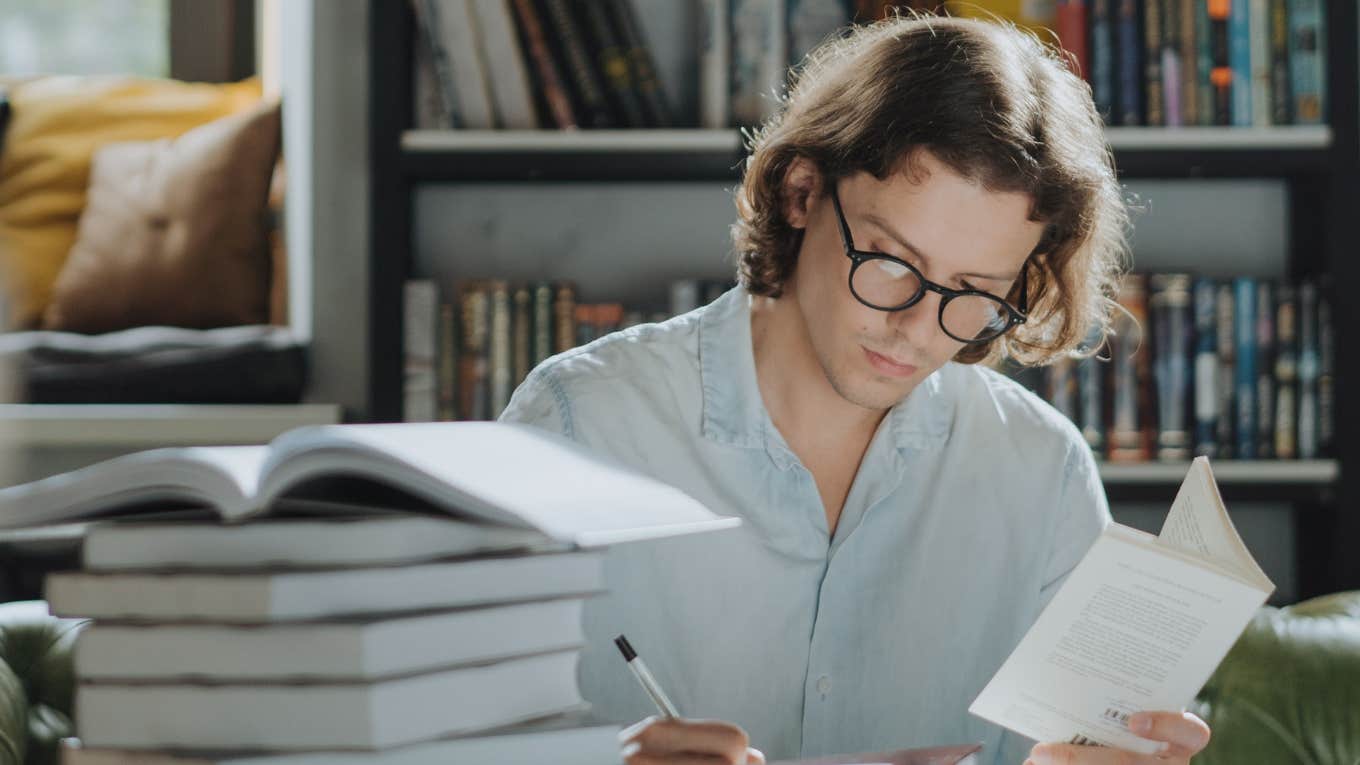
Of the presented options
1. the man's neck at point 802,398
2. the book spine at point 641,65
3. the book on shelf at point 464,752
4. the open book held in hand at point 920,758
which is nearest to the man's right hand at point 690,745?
the open book held in hand at point 920,758

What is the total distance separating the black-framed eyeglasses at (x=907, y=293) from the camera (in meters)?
1.16

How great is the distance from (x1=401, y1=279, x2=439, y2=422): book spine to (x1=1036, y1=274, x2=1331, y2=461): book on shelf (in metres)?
0.95

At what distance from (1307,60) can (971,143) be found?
118 centimetres

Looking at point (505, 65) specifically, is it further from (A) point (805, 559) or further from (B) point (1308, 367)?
(B) point (1308, 367)

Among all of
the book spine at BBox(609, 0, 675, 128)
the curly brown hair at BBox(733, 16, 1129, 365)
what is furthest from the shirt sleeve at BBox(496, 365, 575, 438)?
the book spine at BBox(609, 0, 675, 128)

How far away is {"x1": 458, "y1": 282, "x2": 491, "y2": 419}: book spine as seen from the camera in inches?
84.7

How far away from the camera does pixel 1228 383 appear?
211 cm

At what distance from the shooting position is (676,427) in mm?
1284

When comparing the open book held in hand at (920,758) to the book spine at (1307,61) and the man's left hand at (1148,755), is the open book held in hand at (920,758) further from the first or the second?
the book spine at (1307,61)

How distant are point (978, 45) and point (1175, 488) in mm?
1084

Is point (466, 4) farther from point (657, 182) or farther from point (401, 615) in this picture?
point (401, 615)

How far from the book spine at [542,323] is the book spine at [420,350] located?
154 mm

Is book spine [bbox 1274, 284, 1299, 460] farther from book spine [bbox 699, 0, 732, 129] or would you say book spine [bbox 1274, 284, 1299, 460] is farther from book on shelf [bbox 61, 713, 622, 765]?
book on shelf [bbox 61, 713, 622, 765]

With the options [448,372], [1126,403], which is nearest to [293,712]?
[448,372]
